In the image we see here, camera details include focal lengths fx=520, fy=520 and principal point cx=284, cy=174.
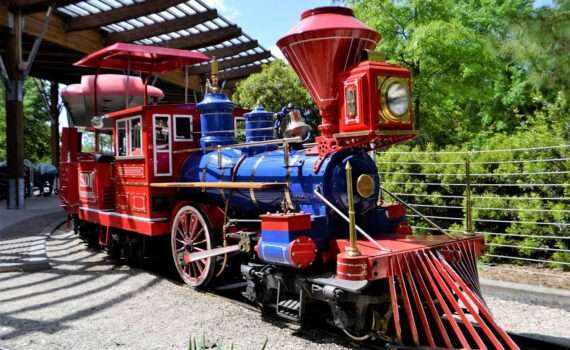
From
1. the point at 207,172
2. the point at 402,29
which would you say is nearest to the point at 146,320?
the point at 207,172

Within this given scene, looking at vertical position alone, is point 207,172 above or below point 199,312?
above

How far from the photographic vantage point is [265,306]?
18.4ft

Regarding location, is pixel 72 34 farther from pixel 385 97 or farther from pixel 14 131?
pixel 385 97

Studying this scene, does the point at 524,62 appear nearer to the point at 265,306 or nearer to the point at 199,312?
the point at 265,306

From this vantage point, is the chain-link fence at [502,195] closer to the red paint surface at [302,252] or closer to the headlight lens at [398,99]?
the headlight lens at [398,99]

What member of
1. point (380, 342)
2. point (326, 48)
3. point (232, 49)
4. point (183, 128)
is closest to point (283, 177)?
point (326, 48)

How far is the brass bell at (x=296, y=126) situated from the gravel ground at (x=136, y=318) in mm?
1992

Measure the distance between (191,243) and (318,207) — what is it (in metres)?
2.28

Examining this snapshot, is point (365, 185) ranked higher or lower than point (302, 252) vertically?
higher

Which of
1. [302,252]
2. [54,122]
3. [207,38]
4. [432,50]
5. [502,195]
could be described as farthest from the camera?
[54,122]

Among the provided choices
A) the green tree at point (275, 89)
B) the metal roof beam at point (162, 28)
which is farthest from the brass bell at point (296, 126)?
the metal roof beam at point (162, 28)

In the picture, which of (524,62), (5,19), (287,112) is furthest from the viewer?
(5,19)

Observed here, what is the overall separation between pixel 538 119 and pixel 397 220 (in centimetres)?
560

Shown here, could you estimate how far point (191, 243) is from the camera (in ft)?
22.0
